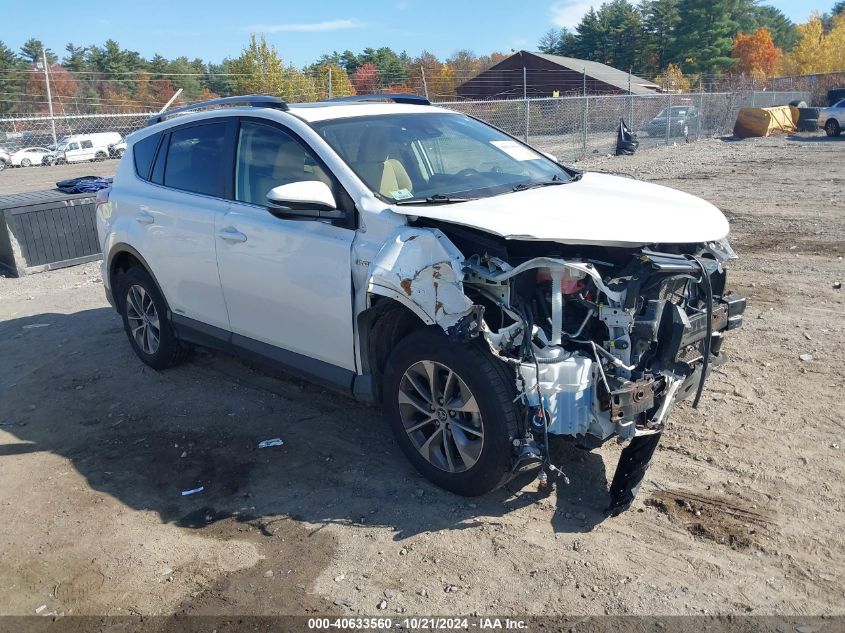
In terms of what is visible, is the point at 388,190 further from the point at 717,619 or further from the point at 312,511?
the point at 717,619

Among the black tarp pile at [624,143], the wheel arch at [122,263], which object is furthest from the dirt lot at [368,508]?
the black tarp pile at [624,143]

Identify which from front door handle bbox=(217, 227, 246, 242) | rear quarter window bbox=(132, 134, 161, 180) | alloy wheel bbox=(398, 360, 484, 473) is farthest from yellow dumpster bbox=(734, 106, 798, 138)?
alloy wheel bbox=(398, 360, 484, 473)

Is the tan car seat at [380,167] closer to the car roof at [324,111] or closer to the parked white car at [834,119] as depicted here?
the car roof at [324,111]

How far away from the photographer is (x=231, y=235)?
4.66 meters

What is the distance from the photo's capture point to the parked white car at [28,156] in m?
27.9

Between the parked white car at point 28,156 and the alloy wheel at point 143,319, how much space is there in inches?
997

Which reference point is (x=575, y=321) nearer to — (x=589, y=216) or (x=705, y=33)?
(x=589, y=216)

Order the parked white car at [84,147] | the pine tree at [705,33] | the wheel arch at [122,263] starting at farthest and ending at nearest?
the pine tree at [705,33]
the parked white car at [84,147]
the wheel arch at [122,263]

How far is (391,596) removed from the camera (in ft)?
10.4

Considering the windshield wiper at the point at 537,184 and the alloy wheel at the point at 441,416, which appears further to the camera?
the windshield wiper at the point at 537,184

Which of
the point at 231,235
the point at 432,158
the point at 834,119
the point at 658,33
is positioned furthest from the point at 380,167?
the point at 658,33

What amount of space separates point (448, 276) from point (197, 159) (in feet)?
8.42

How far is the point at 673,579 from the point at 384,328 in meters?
1.91

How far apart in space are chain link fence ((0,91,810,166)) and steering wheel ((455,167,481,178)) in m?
12.2
